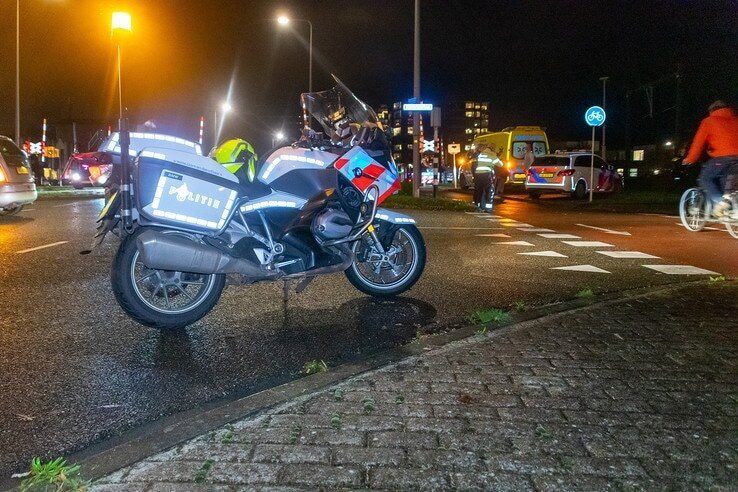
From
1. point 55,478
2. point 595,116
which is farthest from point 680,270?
point 595,116

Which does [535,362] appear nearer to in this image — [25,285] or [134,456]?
[134,456]

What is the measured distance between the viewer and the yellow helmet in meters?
5.76

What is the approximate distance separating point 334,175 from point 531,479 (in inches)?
131

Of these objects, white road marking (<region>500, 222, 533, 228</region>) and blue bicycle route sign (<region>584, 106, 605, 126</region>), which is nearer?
white road marking (<region>500, 222, 533, 228</region>)

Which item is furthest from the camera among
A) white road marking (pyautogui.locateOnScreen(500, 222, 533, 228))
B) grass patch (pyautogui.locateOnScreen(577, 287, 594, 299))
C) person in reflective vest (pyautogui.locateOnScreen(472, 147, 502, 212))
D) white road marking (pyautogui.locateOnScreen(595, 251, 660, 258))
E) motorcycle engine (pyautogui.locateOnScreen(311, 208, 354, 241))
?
person in reflective vest (pyautogui.locateOnScreen(472, 147, 502, 212))

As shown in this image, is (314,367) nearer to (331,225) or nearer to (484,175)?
(331,225)

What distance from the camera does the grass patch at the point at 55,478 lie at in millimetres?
2492

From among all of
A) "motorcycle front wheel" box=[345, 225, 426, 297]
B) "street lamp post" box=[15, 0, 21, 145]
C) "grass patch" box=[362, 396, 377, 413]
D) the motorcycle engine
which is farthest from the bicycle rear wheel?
"street lamp post" box=[15, 0, 21, 145]

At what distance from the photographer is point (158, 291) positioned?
491cm

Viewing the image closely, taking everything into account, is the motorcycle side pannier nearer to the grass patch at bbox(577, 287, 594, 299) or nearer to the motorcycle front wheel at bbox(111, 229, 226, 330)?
the motorcycle front wheel at bbox(111, 229, 226, 330)

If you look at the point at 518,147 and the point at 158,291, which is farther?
the point at 518,147

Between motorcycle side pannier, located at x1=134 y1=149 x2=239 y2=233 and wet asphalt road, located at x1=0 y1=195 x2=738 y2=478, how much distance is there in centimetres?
85

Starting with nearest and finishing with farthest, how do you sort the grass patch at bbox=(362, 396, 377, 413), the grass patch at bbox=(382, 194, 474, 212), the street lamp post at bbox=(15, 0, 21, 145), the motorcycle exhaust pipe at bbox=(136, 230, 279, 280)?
the grass patch at bbox=(362, 396, 377, 413) < the motorcycle exhaust pipe at bbox=(136, 230, 279, 280) < the grass patch at bbox=(382, 194, 474, 212) < the street lamp post at bbox=(15, 0, 21, 145)

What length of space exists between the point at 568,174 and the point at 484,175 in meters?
8.87
